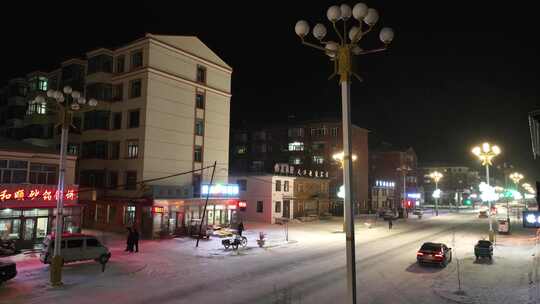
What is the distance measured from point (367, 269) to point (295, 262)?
4.57 meters

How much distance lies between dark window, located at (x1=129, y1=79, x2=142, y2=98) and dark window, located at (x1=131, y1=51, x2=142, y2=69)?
1.57m

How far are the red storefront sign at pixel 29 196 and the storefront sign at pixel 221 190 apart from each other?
13.9m

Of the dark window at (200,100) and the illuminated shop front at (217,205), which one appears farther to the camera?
the dark window at (200,100)

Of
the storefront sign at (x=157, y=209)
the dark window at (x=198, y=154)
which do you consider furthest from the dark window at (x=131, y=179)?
the dark window at (x=198, y=154)

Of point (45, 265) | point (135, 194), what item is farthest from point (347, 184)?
point (135, 194)

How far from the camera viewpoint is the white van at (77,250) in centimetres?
2295

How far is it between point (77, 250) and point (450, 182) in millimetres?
131332

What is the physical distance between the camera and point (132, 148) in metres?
41.0

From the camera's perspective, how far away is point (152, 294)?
55.9 ft

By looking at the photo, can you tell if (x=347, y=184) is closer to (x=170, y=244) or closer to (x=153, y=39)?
(x=170, y=244)

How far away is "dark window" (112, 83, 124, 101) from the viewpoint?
42750 millimetres

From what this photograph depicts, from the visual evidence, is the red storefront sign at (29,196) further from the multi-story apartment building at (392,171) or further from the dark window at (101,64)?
the multi-story apartment building at (392,171)

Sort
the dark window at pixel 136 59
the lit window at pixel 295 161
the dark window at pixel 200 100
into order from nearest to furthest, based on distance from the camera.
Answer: the dark window at pixel 136 59 → the dark window at pixel 200 100 → the lit window at pixel 295 161

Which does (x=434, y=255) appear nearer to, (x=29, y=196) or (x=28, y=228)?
(x=29, y=196)
